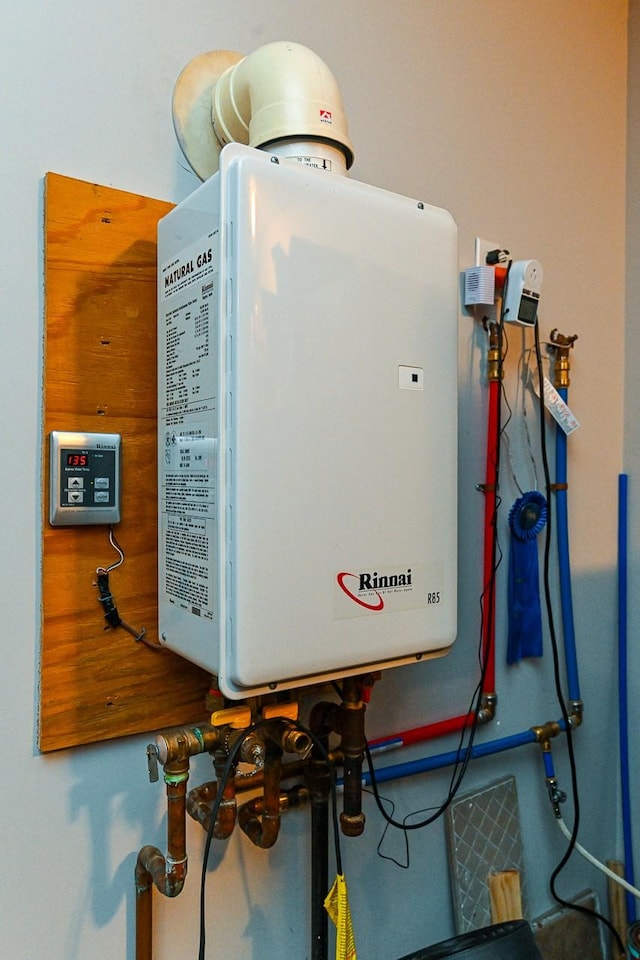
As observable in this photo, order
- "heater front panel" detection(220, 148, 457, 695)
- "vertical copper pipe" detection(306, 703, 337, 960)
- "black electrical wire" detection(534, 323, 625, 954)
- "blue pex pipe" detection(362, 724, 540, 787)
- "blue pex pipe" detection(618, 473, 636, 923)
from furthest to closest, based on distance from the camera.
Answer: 1. "blue pex pipe" detection(618, 473, 636, 923)
2. "black electrical wire" detection(534, 323, 625, 954)
3. "blue pex pipe" detection(362, 724, 540, 787)
4. "vertical copper pipe" detection(306, 703, 337, 960)
5. "heater front panel" detection(220, 148, 457, 695)

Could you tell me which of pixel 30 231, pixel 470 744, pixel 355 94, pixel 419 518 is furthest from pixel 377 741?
pixel 355 94

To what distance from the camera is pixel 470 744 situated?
46.6 inches

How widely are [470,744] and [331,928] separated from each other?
0.40 metres

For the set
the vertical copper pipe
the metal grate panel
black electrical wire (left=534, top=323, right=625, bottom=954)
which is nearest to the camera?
the vertical copper pipe

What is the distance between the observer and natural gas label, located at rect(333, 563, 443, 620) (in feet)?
2.45

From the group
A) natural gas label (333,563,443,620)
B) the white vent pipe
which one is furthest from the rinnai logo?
the white vent pipe

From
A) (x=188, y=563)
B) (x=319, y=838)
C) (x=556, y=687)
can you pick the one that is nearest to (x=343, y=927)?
(x=319, y=838)

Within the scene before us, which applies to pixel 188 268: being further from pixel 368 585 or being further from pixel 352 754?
pixel 352 754

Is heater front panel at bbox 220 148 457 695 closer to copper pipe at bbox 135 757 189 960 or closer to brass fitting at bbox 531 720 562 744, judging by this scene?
copper pipe at bbox 135 757 189 960

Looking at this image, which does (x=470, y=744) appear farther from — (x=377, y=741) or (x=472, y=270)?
(x=472, y=270)

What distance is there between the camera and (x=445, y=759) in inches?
45.9

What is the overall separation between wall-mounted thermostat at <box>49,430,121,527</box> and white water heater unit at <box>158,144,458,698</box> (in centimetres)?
7

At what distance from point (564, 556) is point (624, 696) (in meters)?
0.41

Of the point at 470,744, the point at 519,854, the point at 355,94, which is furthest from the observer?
the point at 519,854
